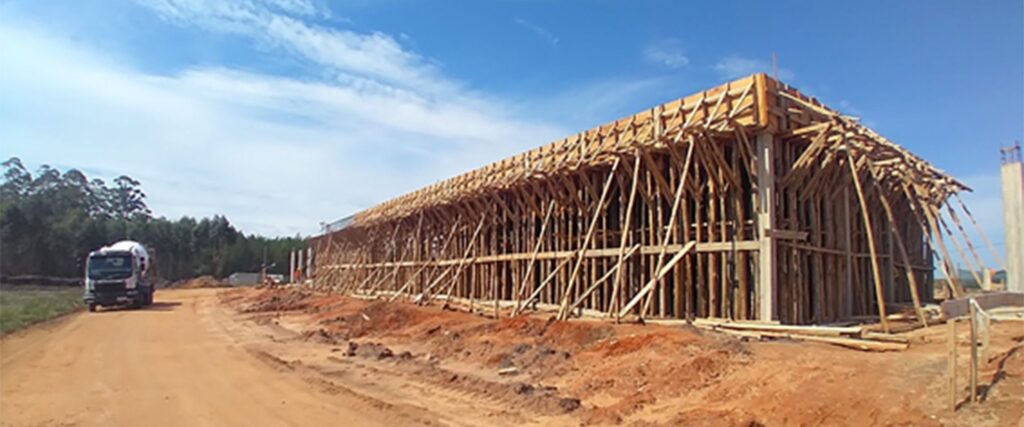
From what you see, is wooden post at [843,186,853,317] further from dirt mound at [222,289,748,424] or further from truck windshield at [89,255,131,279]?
truck windshield at [89,255,131,279]

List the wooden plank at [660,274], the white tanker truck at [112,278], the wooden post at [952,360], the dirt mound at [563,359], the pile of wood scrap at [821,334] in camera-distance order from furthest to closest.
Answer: the white tanker truck at [112,278], the wooden plank at [660,274], the pile of wood scrap at [821,334], the dirt mound at [563,359], the wooden post at [952,360]

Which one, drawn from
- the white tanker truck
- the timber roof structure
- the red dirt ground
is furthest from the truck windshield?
the timber roof structure

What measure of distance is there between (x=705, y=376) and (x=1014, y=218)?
8.27 m

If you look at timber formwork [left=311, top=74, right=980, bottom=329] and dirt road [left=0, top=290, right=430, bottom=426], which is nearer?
dirt road [left=0, top=290, right=430, bottom=426]

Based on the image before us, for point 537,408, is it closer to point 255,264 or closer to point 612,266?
point 612,266

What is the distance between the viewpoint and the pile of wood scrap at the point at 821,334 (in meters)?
9.18

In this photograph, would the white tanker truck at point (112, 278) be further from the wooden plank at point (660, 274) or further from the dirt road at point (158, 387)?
the wooden plank at point (660, 274)

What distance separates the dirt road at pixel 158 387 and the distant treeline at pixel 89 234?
4556cm

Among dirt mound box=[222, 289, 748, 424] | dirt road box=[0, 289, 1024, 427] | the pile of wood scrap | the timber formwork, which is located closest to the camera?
dirt road box=[0, 289, 1024, 427]

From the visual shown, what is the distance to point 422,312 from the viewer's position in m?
21.3

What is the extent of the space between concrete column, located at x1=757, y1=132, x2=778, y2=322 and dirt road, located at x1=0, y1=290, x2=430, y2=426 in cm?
716

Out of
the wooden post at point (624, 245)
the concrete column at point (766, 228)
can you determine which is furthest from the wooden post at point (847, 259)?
the wooden post at point (624, 245)

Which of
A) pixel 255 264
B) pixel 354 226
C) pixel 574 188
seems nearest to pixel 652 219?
pixel 574 188

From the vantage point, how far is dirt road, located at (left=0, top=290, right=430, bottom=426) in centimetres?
823
